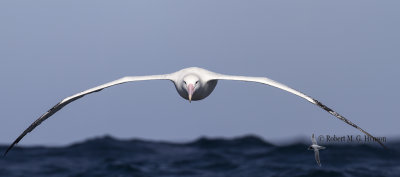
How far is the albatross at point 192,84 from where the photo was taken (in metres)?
14.1

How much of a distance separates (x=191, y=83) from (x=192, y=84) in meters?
0.04

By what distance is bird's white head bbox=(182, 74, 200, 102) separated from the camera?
46.9 ft

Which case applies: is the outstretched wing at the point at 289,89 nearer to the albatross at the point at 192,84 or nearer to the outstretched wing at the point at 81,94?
the albatross at the point at 192,84

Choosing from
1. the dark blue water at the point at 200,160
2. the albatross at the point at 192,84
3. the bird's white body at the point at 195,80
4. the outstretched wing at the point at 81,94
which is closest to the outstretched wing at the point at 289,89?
the albatross at the point at 192,84

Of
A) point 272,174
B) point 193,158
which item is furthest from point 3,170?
point 272,174

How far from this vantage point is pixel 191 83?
14.4 metres

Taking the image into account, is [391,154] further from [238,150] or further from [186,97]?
[186,97]

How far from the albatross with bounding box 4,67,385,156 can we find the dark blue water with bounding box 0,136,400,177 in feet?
33.0

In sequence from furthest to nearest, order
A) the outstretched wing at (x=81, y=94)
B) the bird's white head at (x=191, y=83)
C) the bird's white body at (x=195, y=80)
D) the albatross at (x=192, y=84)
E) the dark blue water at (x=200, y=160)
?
the dark blue water at (x=200, y=160) → the outstretched wing at (x=81, y=94) → the bird's white body at (x=195, y=80) → the bird's white head at (x=191, y=83) → the albatross at (x=192, y=84)

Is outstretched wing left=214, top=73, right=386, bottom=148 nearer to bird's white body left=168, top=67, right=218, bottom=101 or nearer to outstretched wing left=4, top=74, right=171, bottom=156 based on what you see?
bird's white body left=168, top=67, right=218, bottom=101

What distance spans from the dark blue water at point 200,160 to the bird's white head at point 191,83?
1086 centimetres

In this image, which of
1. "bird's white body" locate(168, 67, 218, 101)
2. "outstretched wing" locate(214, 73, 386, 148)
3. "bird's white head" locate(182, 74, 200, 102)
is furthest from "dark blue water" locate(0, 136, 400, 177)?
"bird's white head" locate(182, 74, 200, 102)

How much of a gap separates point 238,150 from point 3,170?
13439mm

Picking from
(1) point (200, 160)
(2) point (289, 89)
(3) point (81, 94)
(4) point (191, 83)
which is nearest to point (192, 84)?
(4) point (191, 83)
